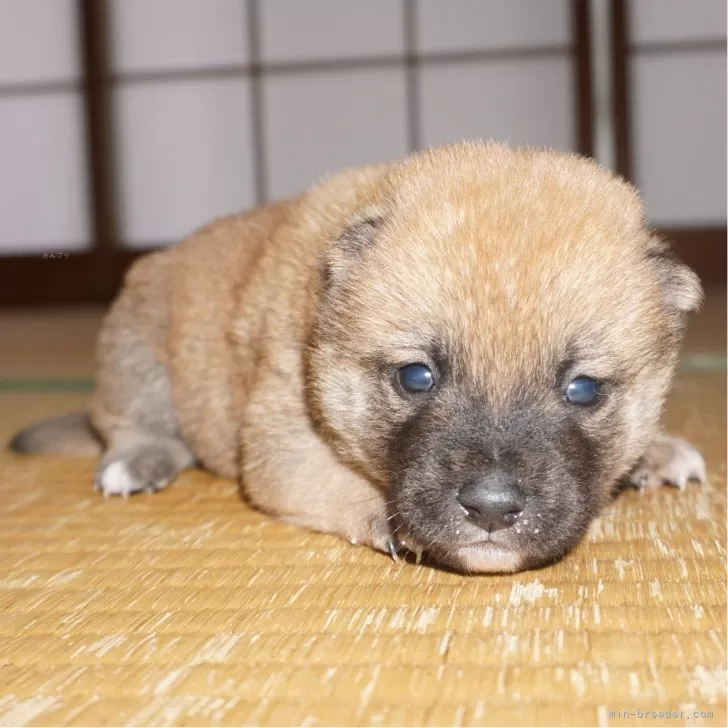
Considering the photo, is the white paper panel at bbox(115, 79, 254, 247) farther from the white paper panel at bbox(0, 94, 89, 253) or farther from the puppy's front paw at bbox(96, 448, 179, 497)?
the puppy's front paw at bbox(96, 448, 179, 497)

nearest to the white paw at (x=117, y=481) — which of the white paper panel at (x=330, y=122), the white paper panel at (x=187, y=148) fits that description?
the white paper panel at (x=330, y=122)

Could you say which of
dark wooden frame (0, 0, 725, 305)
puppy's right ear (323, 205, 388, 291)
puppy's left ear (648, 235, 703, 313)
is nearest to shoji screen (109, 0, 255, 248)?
dark wooden frame (0, 0, 725, 305)

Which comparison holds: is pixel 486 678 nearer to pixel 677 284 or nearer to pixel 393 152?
pixel 677 284

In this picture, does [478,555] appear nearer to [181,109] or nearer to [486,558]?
[486,558]

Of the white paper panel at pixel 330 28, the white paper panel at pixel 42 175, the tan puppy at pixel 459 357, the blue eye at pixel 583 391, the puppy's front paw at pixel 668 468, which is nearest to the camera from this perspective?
the tan puppy at pixel 459 357

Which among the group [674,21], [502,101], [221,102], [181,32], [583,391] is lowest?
[583,391]

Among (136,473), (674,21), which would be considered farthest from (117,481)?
(674,21)

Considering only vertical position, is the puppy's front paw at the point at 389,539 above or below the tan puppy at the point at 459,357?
below

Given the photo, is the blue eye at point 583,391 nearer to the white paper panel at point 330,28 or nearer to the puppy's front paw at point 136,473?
the puppy's front paw at point 136,473
